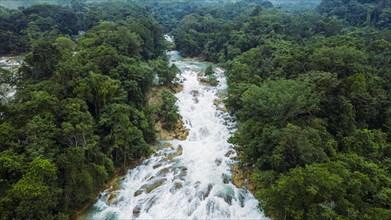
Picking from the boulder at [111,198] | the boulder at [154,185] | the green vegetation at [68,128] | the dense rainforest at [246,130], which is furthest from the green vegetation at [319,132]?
the green vegetation at [68,128]

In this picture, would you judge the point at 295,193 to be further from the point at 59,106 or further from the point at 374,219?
the point at 59,106

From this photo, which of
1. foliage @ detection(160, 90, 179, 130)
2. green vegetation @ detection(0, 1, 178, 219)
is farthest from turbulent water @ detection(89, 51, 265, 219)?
foliage @ detection(160, 90, 179, 130)

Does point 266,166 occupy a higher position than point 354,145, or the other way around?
point 354,145

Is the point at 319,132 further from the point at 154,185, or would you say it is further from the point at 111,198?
the point at 111,198

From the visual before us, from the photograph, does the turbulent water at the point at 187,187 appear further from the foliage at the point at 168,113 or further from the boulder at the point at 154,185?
the foliage at the point at 168,113

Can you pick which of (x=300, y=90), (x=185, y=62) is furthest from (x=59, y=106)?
(x=185, y=62)

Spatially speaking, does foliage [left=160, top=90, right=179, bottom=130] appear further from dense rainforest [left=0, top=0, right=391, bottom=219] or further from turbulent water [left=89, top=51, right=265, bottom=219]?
turbulent water [left=89, top=51, right=265, bottom=219]

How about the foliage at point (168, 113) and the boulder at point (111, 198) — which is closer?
the boulder at point (111, 198)

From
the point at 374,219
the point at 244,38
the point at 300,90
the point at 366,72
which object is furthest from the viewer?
the point at 244,38
